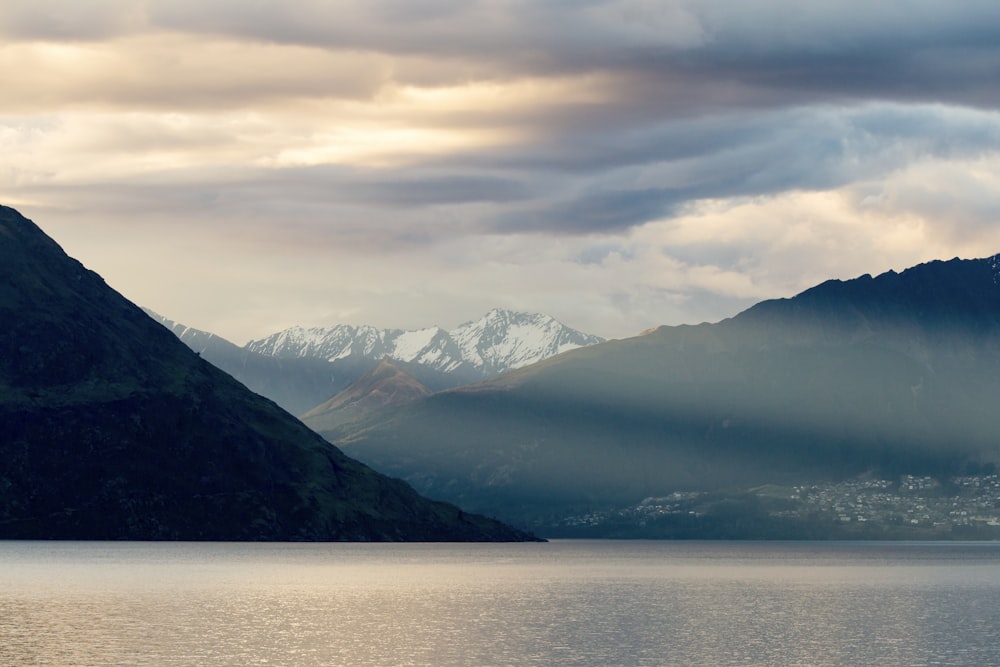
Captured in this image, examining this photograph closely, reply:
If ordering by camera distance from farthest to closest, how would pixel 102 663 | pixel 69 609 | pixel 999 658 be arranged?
pixel 69 609, pixel 999 658, pixel 102 663

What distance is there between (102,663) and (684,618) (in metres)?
91.6

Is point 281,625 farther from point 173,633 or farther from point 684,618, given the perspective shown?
point 684,618

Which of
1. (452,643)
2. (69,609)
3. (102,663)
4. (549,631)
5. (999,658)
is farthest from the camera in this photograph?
(69,609)

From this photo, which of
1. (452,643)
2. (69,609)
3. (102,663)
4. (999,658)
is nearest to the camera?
(102,663)

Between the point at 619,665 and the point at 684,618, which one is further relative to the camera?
the point at 684,618

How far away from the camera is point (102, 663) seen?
423 feet

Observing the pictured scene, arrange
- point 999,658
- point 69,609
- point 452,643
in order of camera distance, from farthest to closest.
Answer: point 69,609, point 452,643, point 999,658

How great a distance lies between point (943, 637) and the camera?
16450cm

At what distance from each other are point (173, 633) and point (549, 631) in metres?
47.0

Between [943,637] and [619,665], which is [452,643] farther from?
[943,637]

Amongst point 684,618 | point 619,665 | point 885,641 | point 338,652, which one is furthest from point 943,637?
point 338,652

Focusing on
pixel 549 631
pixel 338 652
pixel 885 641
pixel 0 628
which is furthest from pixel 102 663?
pixel 885 641

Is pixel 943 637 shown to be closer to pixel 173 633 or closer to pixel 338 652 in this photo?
pixel 338 652

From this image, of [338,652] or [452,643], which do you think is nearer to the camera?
[338,652]
